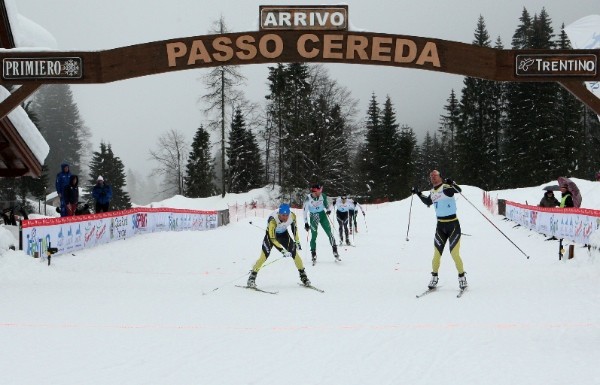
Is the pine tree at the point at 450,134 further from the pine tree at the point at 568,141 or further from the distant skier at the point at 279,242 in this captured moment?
the distant skier at the point at 279,242

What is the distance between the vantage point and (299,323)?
22.4ft

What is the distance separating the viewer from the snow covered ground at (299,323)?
483 cm

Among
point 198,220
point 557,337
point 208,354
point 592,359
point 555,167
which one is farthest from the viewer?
point 555,167

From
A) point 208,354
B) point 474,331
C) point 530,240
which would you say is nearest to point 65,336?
point 208,354

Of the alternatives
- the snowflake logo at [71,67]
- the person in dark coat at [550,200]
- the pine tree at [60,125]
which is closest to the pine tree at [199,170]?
the pine tree at [60,125]

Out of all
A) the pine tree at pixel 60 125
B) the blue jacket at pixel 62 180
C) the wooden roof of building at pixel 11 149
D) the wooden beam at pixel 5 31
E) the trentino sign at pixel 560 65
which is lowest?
the blue jacket at pixel 62 180

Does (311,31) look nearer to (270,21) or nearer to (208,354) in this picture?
(270,21)

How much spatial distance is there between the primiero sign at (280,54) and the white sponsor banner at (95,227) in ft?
10.8

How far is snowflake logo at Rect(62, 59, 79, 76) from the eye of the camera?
10.5 metres

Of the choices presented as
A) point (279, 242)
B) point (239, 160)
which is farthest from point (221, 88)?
point (279, 242)

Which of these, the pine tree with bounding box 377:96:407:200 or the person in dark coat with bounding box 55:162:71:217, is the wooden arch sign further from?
the pine tree with bounding box 377:96:407:200

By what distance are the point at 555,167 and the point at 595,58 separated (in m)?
40.4

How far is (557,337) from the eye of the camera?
5.86m

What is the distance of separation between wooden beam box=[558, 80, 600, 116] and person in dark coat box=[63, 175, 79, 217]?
493 inches
